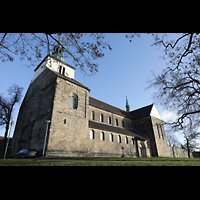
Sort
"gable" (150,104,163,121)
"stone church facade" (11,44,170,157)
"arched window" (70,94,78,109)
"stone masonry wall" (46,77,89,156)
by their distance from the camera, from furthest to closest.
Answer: "gable" (150,104,163,121), "arched window" (70,94,78,109), "stone church facade" (11,44,170,157), "stone masonry wall" (46,77,89,156)

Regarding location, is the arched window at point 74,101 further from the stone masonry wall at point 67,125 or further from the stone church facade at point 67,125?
the stone masonry wall at point 67,125

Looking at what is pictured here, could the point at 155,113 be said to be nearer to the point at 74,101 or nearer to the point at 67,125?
the point at 74,101

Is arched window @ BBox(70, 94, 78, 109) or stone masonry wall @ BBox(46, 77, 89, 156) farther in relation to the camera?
arched window @ BBox(70, 94, 78, 109)

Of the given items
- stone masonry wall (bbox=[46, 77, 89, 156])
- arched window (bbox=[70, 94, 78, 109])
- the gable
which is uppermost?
the gable

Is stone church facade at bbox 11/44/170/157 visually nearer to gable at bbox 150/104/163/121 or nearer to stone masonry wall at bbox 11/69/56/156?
stone masonry wall at bbox 11/69/56/156

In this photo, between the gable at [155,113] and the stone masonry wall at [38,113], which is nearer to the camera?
the stone masonry wall at [38,113]

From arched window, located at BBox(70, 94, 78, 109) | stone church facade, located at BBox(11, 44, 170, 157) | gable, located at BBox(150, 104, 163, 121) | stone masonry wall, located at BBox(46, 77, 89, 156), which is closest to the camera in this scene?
stone masonry wall, located at BBox(46, 77, 89, 156)

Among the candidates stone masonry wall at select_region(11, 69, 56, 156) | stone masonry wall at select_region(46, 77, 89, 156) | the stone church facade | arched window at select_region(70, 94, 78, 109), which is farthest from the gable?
stone masonry wall at select_region(11, 69, 56, 156)

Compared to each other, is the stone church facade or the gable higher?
the gable

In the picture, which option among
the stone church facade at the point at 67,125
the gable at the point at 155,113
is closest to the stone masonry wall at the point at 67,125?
the stone church facade at the point at 67,125

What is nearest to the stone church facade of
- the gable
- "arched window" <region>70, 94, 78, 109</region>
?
"arched window" <region>70, 94, 78, 109</region>
